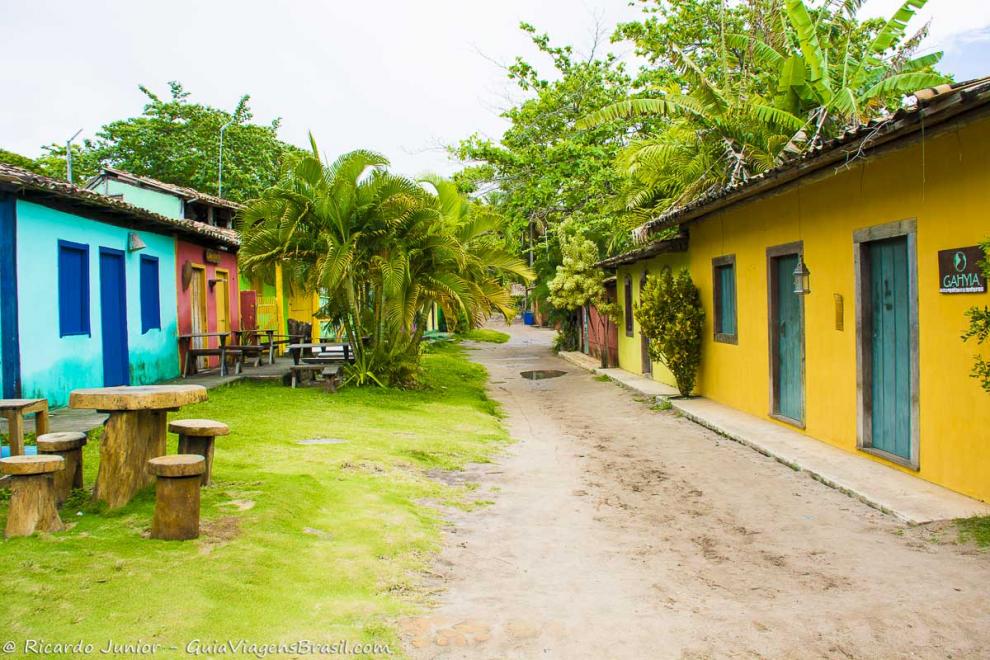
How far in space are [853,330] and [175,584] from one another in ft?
22.0

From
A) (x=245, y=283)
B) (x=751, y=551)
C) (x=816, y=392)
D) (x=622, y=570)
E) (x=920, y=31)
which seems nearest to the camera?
(x=622, y=570)

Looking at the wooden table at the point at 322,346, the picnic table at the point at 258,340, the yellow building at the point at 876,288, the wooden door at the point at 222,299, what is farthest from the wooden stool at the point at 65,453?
the wooden door at the point at 222,299

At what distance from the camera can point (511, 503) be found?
262 inches

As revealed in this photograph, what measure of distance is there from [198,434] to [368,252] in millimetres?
8097

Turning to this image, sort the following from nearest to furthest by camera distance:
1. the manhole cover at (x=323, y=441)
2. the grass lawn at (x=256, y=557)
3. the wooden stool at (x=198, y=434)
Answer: the grass lawn at (x=256, y=557), the wooden stool at (x=198, y=434), the manhole cover at (x=323, y=441)

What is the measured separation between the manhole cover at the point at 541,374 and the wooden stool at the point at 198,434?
531 inches

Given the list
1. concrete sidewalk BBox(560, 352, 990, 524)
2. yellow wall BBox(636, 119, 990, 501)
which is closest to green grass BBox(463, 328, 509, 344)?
yellow wall BBox(636, 119, 990, 501)

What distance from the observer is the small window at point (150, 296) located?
13.6 metres

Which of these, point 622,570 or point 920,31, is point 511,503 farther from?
point 920,31

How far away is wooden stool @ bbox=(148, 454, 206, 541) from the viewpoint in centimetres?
441

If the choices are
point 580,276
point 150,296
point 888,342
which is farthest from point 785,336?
point 580,276

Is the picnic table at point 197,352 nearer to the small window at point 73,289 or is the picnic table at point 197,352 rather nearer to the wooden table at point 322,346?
the wooden table at point 322,346

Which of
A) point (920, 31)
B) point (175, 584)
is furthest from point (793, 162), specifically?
point (920, 31)

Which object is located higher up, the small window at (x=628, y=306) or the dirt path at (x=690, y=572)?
the small window at (x=628, y=306)
